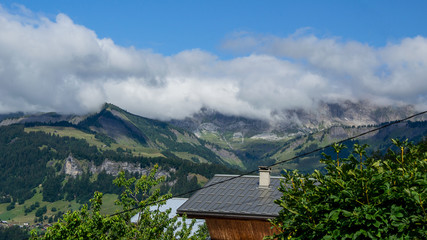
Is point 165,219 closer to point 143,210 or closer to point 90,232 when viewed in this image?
point 143,210

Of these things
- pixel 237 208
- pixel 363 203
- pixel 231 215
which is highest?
pixel 363 203

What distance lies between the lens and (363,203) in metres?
10.4

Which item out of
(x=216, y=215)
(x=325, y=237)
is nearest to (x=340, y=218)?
(x=325, y=237)

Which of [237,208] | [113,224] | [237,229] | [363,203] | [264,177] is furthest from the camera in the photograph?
[264,177]

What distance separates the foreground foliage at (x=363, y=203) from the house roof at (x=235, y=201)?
14045 millimetres

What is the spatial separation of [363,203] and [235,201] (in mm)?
18343

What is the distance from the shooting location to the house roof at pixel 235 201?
26.2 metres

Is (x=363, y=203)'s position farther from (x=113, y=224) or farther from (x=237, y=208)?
(x=237, y=208)

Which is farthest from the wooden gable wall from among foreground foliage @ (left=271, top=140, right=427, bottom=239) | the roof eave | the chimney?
foreground foliage @ (left=271, top=140, right=427, bottom=239)

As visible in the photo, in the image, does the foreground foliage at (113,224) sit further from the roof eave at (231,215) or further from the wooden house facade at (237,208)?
the wooden house facade at (237,208)

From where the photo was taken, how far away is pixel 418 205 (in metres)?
9.64

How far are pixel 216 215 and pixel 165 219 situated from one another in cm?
381

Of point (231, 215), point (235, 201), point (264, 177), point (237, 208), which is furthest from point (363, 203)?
point (264, 177)

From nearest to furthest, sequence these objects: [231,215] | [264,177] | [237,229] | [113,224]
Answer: [113,224]
[231,215]
[237,229]
[264,177]
